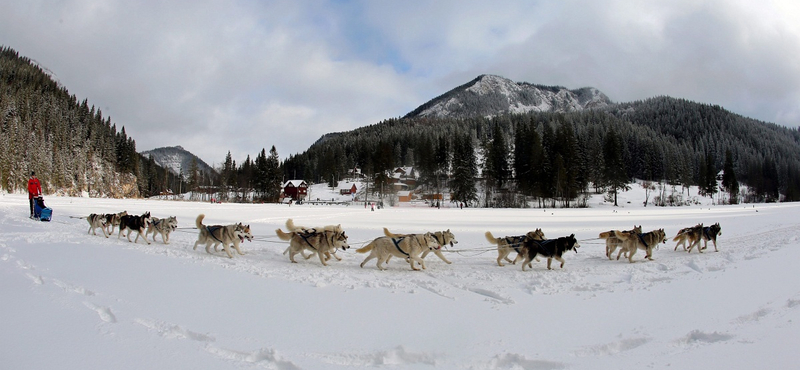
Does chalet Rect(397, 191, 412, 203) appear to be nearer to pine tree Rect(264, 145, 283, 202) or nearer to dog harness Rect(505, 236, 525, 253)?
pine tree Rect(264, 145, 283, 202)

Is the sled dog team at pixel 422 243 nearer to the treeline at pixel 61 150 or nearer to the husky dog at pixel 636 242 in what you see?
the husky dog at pixel 636 242

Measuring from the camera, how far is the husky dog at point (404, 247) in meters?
8.98

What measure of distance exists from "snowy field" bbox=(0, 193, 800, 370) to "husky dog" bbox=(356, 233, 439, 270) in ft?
1.84

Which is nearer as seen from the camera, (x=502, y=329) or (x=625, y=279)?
(x=502, y=329)

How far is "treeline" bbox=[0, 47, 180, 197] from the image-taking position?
60656 mm

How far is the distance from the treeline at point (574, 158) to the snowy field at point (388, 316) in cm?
5287

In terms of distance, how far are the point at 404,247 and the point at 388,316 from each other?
383 centimetres

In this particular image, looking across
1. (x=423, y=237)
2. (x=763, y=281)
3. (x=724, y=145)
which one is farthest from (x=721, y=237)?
(x=724, y=145)

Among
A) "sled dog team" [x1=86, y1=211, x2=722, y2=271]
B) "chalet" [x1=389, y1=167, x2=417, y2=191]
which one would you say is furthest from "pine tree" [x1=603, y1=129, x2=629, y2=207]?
"sled dog team" [x1=86, y1=211, x2=722, y2=271]

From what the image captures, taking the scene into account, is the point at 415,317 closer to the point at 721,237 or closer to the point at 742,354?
the point at 742,354

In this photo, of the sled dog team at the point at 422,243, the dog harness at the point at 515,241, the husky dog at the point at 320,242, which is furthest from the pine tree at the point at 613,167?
the husky dog at the point at 320,242

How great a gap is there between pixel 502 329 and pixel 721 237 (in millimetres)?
16506

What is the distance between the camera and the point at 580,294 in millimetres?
6590

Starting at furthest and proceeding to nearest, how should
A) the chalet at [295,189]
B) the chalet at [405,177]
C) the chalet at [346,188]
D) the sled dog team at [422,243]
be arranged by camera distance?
the chalet at [346,188], the chalet at [405,177], the chalet at [295,189], the sled dog team at [422,243]
